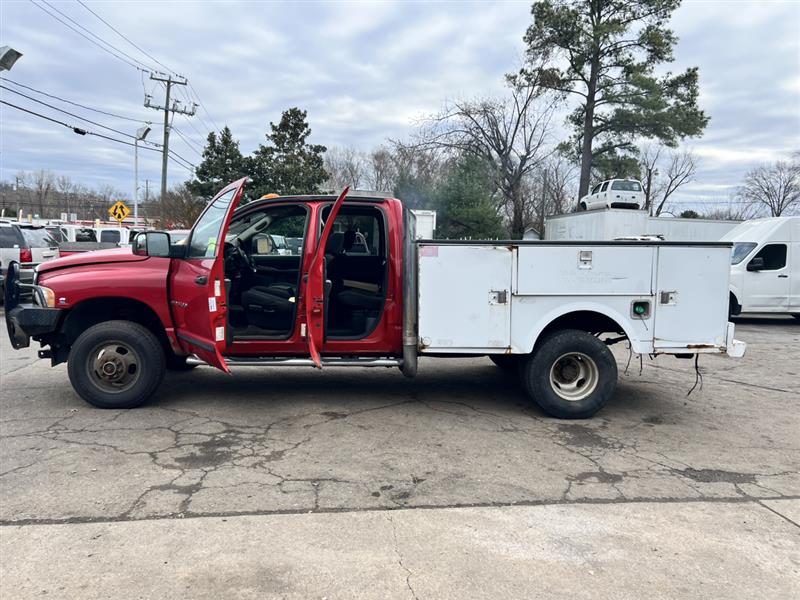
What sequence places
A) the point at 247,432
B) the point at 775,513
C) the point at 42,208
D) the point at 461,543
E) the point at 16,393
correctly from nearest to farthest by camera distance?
the point at 461,543 < the point at 775,513 < the point at 247,432 < the point at 16,393 < the point at 42,208

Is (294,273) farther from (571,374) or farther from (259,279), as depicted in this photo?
(571,374)

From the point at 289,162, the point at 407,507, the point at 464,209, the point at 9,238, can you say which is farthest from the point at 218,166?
the point at 407,507

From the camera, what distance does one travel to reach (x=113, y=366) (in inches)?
216

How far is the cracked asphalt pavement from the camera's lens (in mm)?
2930

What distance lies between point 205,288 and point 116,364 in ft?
4.01

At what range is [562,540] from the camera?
332cm

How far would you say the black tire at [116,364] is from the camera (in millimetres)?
5410

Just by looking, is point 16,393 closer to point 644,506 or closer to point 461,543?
point 461,543

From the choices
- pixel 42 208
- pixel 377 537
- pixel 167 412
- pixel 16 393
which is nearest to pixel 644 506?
pixel 377 537

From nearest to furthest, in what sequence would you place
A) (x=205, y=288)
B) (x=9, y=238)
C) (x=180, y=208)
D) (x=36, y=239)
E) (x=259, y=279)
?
(x=205, y=288), (x=259, y=279), (x=9, y=238), (x=36, y=239), (x=180, y=208)

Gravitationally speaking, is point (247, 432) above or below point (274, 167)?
below

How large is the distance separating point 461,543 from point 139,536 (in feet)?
5.90

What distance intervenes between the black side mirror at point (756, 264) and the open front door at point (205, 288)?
40.1 feet

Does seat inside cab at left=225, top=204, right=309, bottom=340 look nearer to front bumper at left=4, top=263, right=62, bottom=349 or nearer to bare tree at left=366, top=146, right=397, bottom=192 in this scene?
front bumper at left=4, top=263, right=62, bottom=349
